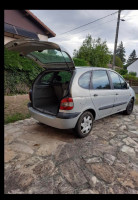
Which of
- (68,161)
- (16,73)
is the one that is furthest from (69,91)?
(16,73)

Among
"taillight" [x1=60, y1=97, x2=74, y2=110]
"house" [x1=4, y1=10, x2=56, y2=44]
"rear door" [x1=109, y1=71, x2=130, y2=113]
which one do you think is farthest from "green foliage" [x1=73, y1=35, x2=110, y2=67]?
"taillight" [x1=60, y1=97, x2=74, y2=110]

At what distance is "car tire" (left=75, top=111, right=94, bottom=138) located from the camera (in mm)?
2570

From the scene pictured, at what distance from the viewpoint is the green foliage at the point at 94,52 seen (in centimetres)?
1816

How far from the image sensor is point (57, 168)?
6.14ft

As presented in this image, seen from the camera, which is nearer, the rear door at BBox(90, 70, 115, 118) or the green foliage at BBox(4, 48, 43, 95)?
the rear door at BBox(90, 70, 115, 118)

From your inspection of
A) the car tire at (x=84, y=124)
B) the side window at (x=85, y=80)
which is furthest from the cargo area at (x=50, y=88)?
the car tire at (x=84, y=124)

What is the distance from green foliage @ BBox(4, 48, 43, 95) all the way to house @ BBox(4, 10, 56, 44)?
120 inches

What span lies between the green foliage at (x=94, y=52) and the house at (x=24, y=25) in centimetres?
699

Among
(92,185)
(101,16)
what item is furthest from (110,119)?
(101,16)

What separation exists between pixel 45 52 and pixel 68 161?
2274 millimetres

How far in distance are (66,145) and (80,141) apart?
0.35m

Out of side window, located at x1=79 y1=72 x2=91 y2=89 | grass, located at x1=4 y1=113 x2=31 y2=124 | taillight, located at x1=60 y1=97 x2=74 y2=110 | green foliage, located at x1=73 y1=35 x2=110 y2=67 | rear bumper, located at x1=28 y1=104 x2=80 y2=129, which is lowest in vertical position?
grass, located at x1=4 y1=113 x2=31 y2=124

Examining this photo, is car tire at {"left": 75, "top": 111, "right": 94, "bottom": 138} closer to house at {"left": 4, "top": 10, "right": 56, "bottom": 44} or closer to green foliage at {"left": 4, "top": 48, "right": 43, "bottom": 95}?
green foliage at {"left": 4, "top": 48, "right": 43, "bottom": 95}

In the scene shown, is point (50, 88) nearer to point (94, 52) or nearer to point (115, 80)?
point (115, 80)
